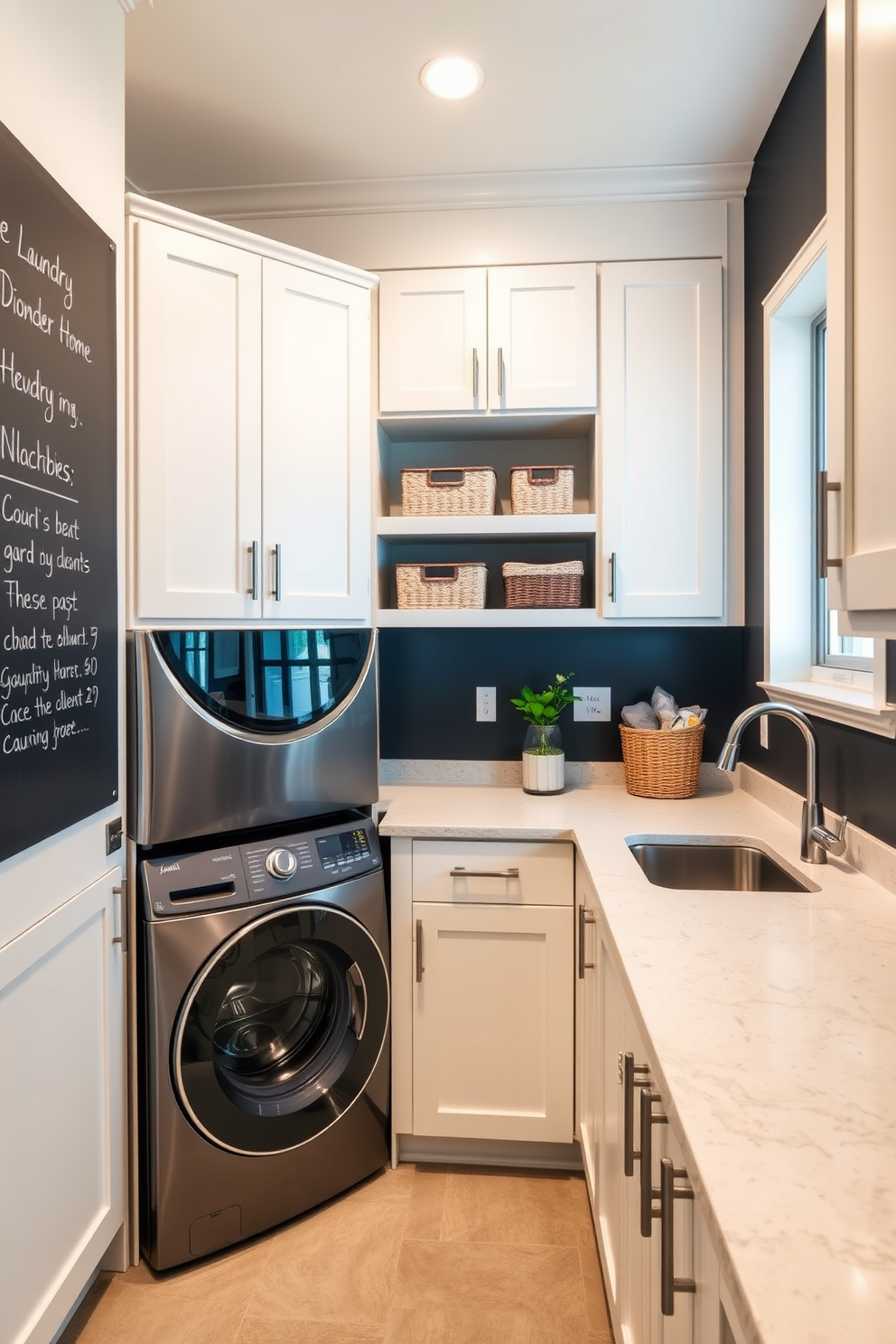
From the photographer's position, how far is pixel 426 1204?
1.92m

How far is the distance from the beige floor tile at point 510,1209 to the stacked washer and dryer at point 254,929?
0.23 meters

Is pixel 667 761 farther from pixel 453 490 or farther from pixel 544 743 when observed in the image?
pixel 453 490

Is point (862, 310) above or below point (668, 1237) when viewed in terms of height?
above

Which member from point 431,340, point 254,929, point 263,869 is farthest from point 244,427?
point 254,929

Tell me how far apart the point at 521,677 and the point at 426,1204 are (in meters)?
1.46

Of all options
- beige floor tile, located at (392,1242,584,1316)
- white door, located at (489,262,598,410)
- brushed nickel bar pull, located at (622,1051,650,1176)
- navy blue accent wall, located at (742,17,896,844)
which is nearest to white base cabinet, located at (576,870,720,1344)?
brushed nickel bar pull, located at (622,1051,650,1176)

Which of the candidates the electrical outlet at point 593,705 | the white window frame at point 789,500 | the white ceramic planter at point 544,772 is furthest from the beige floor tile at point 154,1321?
the white window frame at point 789,500

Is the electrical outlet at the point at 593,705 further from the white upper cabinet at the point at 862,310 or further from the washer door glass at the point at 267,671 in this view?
the white upper cabinet at the point at 862,310

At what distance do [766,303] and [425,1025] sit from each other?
2.05 metres

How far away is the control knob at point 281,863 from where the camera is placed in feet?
5.81

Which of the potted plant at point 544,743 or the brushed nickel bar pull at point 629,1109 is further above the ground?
the potted plant at point 544,743

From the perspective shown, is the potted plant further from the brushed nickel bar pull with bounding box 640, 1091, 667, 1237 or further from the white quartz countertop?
the brushed nickel bar pull with bounding box 640, 1091, 667, 1237

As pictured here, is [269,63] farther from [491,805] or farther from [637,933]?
[637,933]

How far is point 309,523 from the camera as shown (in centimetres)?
200
